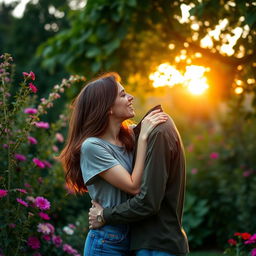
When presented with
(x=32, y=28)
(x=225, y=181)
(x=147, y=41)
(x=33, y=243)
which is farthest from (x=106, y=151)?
(x=32, y=28)

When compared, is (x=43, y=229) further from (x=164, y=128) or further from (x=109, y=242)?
(x=164, y=128)

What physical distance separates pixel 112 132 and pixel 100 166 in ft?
1.02

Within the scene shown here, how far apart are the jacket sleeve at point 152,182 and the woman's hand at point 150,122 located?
0.06 meters

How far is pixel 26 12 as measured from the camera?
16.1m

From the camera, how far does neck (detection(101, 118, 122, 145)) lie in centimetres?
272

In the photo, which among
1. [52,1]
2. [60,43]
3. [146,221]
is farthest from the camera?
[52,1]

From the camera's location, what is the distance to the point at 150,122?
2.52 m

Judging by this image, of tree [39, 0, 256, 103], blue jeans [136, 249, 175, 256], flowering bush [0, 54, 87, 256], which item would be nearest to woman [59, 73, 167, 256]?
blue jeans [136, 249, 175, 256]

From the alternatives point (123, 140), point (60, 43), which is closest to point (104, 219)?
point (123, 140)

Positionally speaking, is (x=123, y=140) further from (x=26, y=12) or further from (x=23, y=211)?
(x=26, y=12)

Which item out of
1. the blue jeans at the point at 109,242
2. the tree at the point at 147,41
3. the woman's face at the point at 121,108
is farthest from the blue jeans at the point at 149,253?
the tree at the point at 147,41

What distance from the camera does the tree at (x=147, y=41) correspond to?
428 cm

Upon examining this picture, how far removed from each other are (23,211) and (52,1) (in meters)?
13.3

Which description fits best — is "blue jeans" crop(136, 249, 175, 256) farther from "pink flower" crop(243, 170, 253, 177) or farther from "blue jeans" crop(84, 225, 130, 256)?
"pink flower" crop(243, 170, 253, 177)
